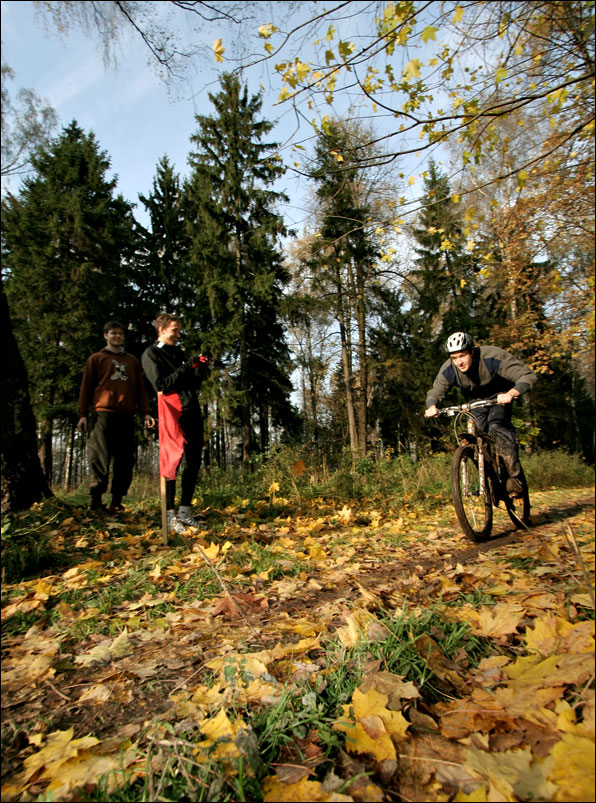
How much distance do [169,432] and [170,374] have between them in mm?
584

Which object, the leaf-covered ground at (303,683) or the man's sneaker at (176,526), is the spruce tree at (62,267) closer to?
the man's sneaker at (176,526)

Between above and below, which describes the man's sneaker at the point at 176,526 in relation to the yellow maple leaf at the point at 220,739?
above

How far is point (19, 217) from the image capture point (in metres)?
17.5

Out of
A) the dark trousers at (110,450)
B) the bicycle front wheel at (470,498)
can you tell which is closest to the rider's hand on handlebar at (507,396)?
the bicycle front wheel at (470,498)

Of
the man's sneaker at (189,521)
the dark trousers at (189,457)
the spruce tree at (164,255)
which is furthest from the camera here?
the spruce tree at (164,255)

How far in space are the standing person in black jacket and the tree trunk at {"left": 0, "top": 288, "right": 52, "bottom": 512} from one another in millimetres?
1261

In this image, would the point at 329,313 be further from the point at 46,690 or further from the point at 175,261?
Result: the point at 46,690

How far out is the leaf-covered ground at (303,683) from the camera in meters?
1.10

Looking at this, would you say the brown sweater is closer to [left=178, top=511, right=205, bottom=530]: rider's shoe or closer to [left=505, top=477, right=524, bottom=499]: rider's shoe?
[left=178, top=511, right=205, bottom=530]: rider's shoe

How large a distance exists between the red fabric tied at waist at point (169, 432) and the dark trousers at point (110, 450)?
0.91 meters

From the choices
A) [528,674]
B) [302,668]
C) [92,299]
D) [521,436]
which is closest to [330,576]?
[302,668]

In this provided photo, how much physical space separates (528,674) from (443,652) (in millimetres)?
345

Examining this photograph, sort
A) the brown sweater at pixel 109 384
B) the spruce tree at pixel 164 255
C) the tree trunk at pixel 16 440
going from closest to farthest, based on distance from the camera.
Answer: the tree trunk at pixel 16 440 → the brown sweater at pixel 109 384 → the spruce tree at pixel 164 255

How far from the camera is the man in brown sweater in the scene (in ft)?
16.3
